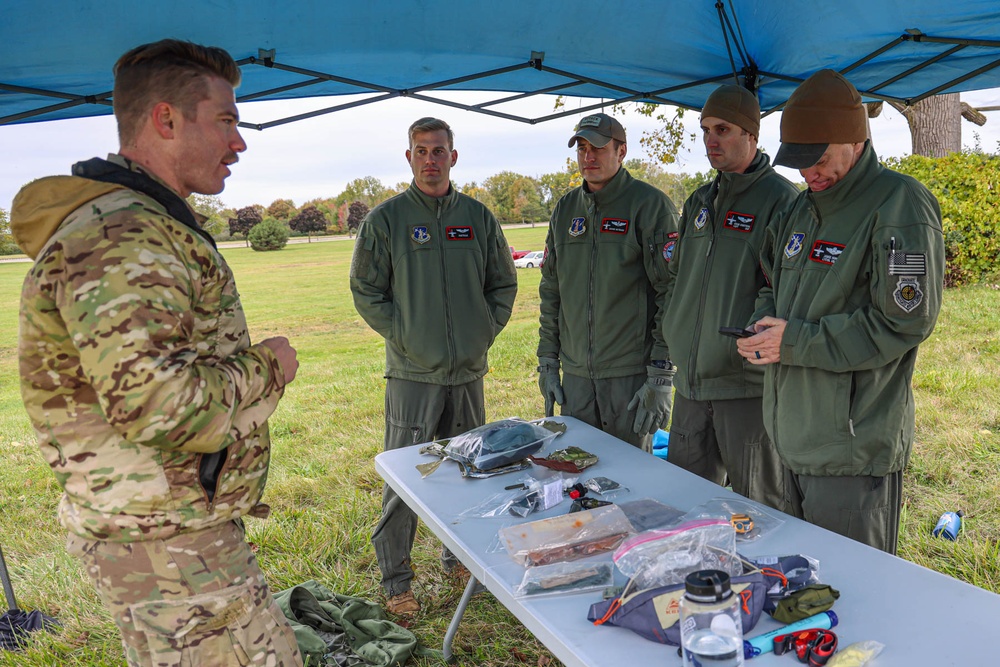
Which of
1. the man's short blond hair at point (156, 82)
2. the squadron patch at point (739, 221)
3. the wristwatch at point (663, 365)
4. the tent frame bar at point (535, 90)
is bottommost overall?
the wristwatch at point (663, 365)

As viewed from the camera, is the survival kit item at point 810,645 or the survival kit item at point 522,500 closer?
the survival kit item at point 810,645

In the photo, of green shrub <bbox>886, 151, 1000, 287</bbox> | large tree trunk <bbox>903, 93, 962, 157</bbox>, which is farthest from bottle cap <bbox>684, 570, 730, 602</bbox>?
large tree trunk <bbox>903, 93, 962, 157</bbox>

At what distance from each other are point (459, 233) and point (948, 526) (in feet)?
8.85

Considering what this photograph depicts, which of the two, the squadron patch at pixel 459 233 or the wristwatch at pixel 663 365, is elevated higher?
the squadron patch at pixel 459 233

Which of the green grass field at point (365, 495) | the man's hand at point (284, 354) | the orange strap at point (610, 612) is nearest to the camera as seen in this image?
the orange strap at point (610, 612)

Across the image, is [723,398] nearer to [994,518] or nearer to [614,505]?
[614,505]

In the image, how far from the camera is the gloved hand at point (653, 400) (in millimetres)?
2951

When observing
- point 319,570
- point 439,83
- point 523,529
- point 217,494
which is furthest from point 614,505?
point 439,83

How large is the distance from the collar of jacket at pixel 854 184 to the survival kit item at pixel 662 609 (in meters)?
1.27

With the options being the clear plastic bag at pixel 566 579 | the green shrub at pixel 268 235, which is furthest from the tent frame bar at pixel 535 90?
the green shrub at pixel 268 235

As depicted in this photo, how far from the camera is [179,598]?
1.41 meters

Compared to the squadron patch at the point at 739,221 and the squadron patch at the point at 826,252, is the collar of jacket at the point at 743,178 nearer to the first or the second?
the squadron patch at the point at 739,221

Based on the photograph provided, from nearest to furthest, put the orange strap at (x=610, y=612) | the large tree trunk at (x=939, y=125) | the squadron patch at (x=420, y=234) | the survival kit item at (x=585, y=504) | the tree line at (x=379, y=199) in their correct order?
1. the orange strap at (x=610, y=612)
2. the survival kit item at (x=585, y=504)
3. the squadron patch at (x=420, y=234)
4. the large tree trunk at (x=939, y=125)
5. the tree line at (x=379, y=199)

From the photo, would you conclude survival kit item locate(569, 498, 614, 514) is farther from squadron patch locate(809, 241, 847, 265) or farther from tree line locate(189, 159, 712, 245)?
tree line locate(189, 159, 712, 245)
